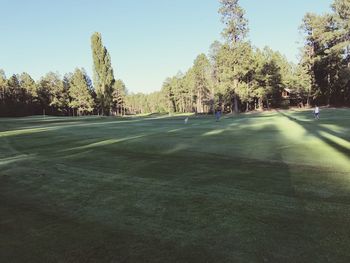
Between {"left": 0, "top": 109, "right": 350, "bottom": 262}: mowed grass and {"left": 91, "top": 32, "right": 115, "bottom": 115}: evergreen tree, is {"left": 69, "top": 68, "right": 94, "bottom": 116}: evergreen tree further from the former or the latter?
{"left": 0, "top": 109, "right": 350, "bottom": 262}: mowed grass

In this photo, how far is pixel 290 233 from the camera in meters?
5.07

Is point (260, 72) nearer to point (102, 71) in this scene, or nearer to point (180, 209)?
point (102, 71)

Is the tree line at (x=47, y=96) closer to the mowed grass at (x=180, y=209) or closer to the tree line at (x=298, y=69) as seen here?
the tree line at (x=298, y=69)

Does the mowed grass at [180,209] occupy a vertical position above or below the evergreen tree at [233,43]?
below

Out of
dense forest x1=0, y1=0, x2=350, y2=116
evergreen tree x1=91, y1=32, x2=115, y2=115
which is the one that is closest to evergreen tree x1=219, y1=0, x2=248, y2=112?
dense forest x1=0, y1=0, x2=350, y2=116

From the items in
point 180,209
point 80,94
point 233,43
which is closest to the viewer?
point 180,209

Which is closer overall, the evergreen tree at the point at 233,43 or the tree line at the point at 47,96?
the evergreen tree at the point at 233,43

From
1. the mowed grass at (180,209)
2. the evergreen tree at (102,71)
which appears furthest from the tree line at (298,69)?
the mowed grass at (180,209)

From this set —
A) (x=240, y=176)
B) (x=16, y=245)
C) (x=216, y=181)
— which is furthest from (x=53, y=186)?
(x=240, y=176)

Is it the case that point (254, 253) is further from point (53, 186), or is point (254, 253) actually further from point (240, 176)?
point (53, 186)

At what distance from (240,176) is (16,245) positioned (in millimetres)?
5579

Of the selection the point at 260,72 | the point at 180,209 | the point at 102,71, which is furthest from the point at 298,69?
the point at 180,209

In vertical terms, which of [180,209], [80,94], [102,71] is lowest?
[180,209]

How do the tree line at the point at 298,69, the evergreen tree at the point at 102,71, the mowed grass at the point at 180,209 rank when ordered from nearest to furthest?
the mowed grass at the point at 180,209 < the tree line at the point at 298,69 < the evergreen tree at the point at 102,71
